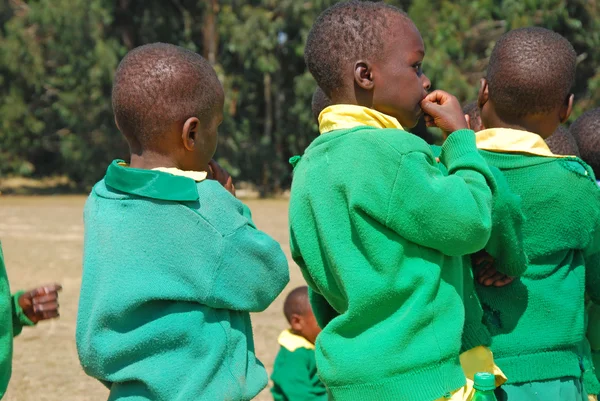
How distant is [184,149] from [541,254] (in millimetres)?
1157

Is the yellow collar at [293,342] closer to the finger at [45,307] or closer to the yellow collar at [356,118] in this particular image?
the finger at [45,307]

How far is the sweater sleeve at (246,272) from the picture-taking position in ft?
8.59

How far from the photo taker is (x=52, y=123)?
2773 cm

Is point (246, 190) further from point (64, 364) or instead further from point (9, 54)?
point (64, 364)

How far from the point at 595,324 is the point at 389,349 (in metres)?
1.58

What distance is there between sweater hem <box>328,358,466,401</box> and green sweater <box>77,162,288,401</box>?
1.60ft

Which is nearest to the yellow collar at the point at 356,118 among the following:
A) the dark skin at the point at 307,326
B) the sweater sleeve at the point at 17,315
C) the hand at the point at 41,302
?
the hand at the point at 41,302

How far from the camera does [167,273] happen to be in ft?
8.54

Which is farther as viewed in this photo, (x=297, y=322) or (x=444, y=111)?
(x=297, y=322)

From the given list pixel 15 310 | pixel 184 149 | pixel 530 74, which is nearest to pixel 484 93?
pixel 530 74

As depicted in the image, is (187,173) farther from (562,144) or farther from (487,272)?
(562,144)

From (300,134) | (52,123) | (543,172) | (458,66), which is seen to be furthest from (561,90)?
(52,123)

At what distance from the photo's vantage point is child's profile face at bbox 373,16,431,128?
2582mm

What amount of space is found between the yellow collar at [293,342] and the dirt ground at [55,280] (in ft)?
2.28
